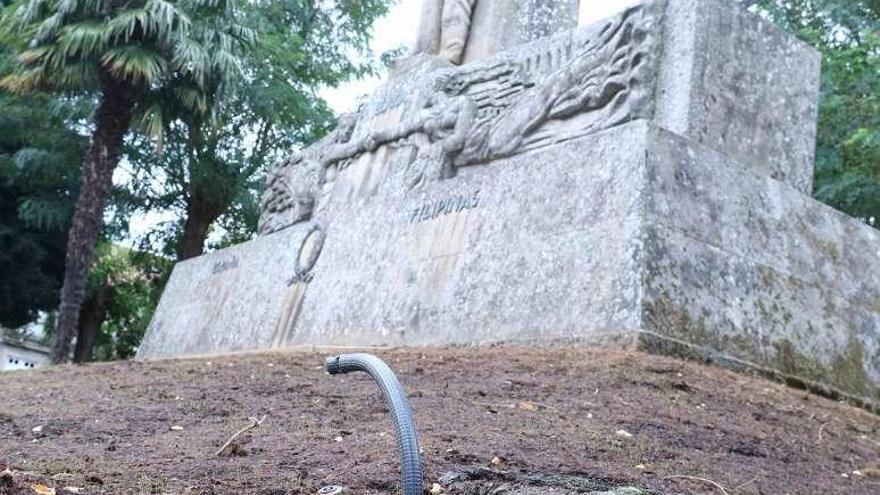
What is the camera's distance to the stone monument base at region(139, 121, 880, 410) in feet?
26.5

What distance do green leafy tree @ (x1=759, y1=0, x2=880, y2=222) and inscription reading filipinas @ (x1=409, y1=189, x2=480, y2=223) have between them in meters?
4.71

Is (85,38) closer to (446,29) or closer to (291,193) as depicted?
(291,193)

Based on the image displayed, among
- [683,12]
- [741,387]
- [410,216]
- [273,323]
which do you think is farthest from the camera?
[273,323]

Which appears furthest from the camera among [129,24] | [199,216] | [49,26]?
[199,216]

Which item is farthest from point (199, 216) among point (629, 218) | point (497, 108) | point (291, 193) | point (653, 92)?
point (629, 218)

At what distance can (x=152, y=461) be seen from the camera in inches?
215

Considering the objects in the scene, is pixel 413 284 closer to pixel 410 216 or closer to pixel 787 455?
pixel 410 216

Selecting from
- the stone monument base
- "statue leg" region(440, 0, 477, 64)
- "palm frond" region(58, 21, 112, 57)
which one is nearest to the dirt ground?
the stone monument base

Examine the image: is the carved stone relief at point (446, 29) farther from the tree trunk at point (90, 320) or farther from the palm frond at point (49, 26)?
the tree trunk at point (90, 320)

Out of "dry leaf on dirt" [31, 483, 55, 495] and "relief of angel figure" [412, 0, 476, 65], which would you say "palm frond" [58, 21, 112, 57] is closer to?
"relief of angel figure" [412, 0, 476, 65]

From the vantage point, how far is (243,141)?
22.5 m

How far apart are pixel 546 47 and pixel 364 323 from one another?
2.65 meters

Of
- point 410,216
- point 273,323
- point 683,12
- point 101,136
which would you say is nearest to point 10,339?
point 101,136

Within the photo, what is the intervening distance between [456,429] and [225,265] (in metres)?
9.01
